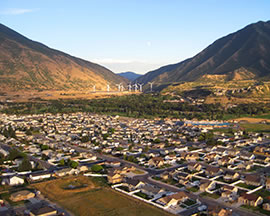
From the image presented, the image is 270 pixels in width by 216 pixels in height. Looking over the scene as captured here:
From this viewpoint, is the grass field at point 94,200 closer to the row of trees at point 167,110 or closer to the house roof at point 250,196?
the house roof at point 250,196

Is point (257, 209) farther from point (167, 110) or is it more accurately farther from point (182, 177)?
point (167, 110)

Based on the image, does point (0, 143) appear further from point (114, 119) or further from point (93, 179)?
point (114, 119)

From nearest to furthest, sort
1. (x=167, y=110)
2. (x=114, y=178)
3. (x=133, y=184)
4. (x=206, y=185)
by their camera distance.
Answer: (x=206, y=185)
(x=133, y=184)
(x=114, y=178)
(x=167, y=110)

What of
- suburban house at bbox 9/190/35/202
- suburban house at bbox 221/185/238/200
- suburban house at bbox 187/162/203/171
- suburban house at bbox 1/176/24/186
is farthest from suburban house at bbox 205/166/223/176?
suburban house at bbox 1/176/24/186

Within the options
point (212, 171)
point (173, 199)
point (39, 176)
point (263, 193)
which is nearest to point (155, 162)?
point (212, 171)

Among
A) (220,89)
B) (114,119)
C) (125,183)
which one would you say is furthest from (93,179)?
(220,89)

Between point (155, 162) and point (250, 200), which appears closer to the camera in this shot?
point (250, 200)
